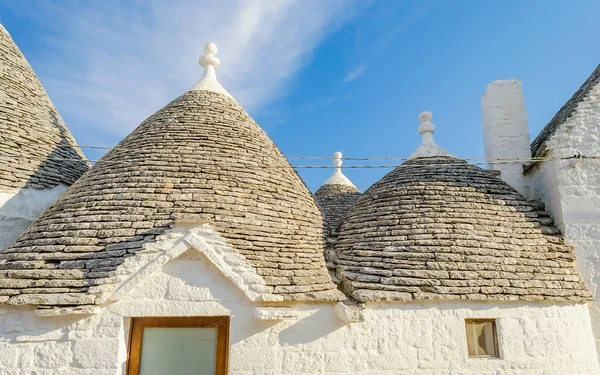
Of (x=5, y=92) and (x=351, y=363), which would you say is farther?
(x=5, y=92)

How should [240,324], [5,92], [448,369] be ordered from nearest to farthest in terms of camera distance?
[240,324]
[448,369]
[5,92]

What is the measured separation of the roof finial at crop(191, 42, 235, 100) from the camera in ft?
26.3

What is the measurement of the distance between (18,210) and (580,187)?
362 inches

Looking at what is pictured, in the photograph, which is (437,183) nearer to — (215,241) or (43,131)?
(215,241)

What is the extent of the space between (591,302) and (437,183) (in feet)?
9.12

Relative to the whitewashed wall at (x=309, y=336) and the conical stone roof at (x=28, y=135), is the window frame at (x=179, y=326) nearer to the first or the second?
the whitewashed wall at (x=309, y=336)

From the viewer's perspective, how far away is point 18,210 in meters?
6.54

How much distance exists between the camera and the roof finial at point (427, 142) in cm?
783

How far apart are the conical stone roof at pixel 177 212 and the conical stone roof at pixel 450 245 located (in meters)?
0.69

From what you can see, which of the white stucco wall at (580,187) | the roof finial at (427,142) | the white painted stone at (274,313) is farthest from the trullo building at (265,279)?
the roof finial at (427,142)

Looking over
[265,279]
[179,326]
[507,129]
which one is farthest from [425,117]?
[179,326]

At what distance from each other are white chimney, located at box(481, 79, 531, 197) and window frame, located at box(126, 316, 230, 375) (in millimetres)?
6149

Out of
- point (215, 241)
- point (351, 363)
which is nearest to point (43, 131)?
point (215, 241)

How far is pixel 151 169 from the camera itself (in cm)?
598
